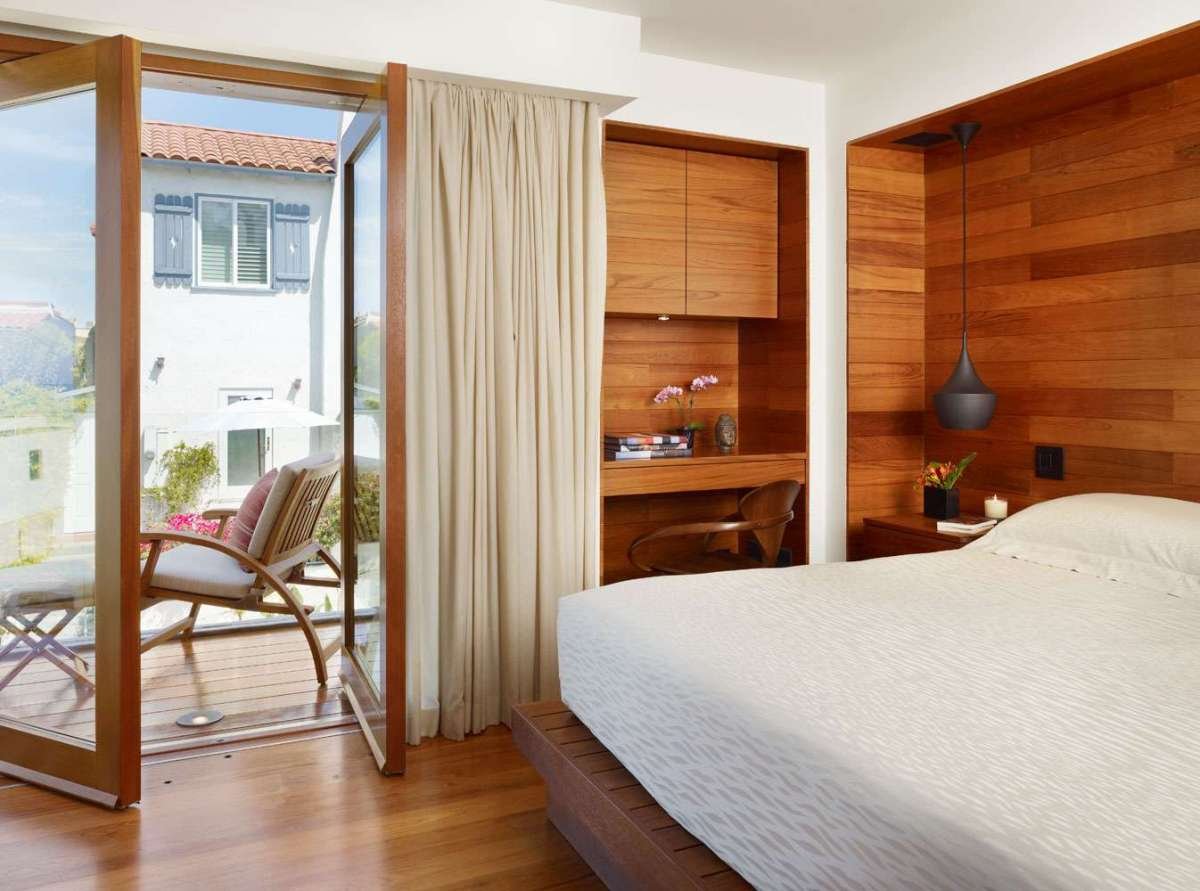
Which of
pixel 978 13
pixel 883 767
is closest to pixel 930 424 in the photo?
pixel 978 13

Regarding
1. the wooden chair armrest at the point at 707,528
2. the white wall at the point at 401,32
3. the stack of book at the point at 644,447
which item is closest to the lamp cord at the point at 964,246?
the wooden chair armrest at the point at 707,528

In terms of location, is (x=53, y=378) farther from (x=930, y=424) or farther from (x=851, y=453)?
(x=930, y=424)

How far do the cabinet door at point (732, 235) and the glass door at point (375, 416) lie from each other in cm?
146

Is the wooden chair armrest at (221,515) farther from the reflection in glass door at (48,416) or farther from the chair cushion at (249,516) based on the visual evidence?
the reflection in glass door at (48,416)

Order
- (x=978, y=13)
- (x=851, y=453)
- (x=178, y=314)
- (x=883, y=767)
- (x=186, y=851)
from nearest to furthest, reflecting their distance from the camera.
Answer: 1. (x=883, y=767)
2. (x=186, y=851)
3. (x=978, y=13)
4. (x=851, y=453)
5. (x=178, y=314)

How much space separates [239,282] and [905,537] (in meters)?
6.06

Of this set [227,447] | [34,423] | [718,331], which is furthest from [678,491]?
[227,447]

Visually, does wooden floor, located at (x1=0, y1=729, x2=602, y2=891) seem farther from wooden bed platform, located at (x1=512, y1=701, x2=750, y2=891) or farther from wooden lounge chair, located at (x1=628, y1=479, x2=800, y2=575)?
wooden lounge chair, located at (x1=628, y1=479, x2=800, y2=575)

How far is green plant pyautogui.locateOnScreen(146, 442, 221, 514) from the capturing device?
23.3 feet

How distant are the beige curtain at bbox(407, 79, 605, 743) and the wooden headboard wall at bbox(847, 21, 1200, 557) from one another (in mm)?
1381

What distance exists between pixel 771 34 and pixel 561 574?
2243 mm

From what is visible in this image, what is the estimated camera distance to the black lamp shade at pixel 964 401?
3.69 meters

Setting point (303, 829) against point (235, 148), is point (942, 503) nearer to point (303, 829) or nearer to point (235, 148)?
point (303, 829)

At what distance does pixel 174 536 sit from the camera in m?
3.65
